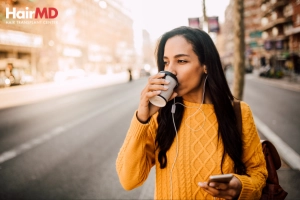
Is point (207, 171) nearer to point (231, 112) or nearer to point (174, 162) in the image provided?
point (174, 162)

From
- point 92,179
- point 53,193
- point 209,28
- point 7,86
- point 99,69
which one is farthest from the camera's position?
point 99,69

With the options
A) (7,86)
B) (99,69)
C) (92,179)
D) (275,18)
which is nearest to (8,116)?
(92,179)

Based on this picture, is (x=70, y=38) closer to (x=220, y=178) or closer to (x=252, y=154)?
(x=252, y=154)

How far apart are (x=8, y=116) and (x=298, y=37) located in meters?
39.3

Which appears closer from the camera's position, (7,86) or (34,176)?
(34,176)

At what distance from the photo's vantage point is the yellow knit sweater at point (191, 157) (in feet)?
4.53

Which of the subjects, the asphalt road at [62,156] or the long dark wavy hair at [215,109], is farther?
the asphalt road at [62,156]

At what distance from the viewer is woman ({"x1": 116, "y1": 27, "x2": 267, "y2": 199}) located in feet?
4.54

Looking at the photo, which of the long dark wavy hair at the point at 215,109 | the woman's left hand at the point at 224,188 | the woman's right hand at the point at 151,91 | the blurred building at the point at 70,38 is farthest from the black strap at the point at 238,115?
the blurred building at the point at 70,38

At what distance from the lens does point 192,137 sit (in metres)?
1.46

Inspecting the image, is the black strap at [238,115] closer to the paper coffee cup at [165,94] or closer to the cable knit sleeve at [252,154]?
the cable knit sleeve at [252,154]

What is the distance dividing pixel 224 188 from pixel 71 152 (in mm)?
4768

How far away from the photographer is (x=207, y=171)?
1.38 metres

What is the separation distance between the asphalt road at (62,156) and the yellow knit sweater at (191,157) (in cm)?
225
